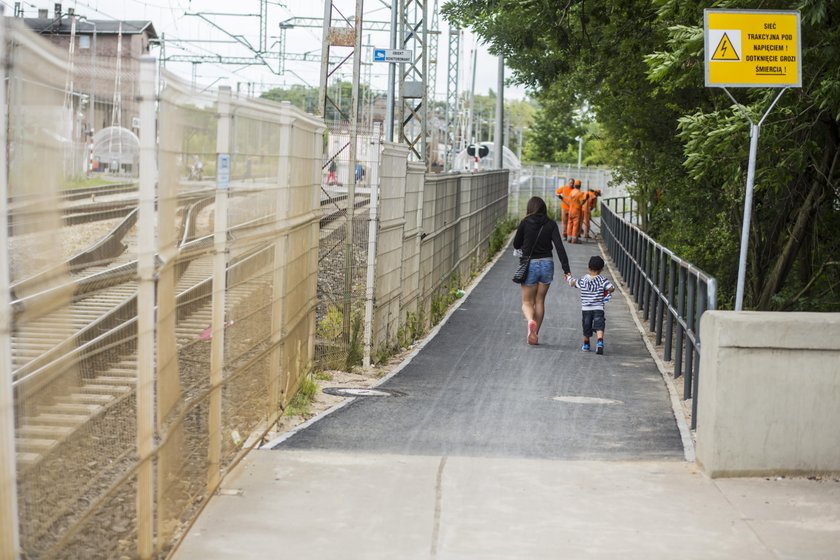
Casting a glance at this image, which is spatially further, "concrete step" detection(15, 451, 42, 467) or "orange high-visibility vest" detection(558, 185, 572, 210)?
"orange high-visibility vest" detection(558, 185, 572, 210)

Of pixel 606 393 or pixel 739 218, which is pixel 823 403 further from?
pixel 739 218

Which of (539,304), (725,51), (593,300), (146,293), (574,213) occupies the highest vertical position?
(725,51)

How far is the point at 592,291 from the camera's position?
1370 centimetres

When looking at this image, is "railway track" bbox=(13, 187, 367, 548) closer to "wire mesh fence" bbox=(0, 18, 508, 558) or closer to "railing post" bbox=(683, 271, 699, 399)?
"wire mesh fence" bbox=(0, 18, 508, 558)

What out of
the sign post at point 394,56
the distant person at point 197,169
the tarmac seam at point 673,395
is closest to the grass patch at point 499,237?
the tarmac seam at point 673,395

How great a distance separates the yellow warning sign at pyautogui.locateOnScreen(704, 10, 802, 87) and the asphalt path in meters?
2.60

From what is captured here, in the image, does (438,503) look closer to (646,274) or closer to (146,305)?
(146,305)

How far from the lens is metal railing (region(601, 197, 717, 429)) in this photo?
9.70 m

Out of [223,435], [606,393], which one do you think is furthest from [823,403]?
[606,393]

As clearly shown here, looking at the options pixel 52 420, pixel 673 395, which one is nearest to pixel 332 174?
pixel 673 395

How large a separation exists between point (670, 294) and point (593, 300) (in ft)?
4.53

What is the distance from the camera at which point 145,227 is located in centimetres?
431

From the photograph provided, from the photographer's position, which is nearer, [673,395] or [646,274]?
[673,395]

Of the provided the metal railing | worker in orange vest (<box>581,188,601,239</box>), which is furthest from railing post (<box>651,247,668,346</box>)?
worker in orange vest (<box>581,188,601,239</box>)
